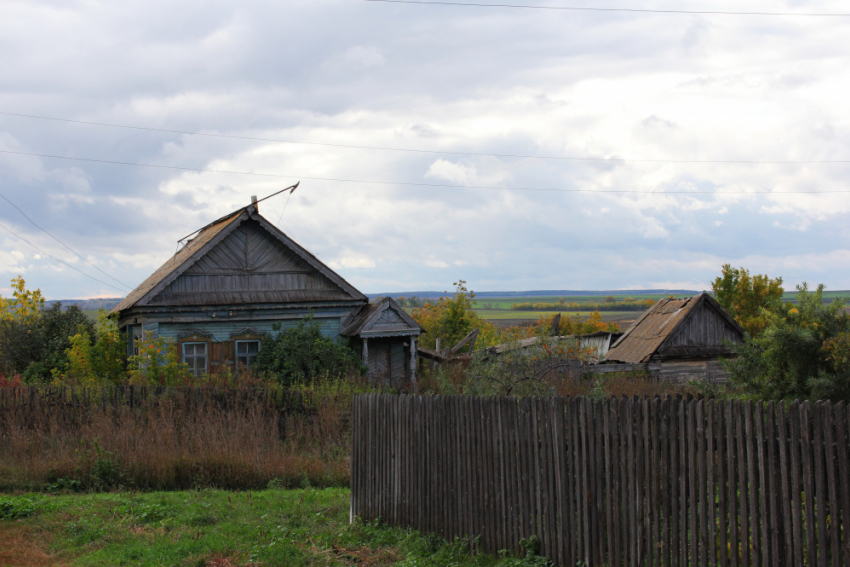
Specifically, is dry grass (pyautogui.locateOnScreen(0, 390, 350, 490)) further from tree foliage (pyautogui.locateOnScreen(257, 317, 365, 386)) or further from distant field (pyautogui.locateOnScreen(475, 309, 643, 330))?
distant field (pyautogui.locateOnScreen(475, 309, 643, 330))

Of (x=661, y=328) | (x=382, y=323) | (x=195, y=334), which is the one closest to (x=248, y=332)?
(x=195, y=334)

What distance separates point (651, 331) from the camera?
23594 millimetres

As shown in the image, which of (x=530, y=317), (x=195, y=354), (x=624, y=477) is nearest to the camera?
(x=624, y=477)

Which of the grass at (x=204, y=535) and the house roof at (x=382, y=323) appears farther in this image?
the house roof at (x=382, y=323)

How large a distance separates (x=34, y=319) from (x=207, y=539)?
24.7 m

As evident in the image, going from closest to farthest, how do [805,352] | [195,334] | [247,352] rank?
[805,352] < [195,334] < [247,352]

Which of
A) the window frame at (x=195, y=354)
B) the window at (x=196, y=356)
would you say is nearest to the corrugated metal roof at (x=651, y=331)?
the window frame at (x=195, y=354)

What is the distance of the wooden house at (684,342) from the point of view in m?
22.2

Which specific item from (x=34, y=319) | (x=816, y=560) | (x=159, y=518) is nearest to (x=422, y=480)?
(x=159, y=518)

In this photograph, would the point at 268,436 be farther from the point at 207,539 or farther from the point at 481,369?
the point at 207,539

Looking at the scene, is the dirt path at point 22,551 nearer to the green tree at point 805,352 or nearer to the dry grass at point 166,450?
the dry grass at point 166,450

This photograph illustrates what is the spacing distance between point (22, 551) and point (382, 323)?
55.3ft

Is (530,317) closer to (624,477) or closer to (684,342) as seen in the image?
(684,342)

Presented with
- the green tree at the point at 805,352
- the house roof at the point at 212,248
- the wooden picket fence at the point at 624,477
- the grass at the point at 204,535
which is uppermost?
the house roof at the point at 212,248
